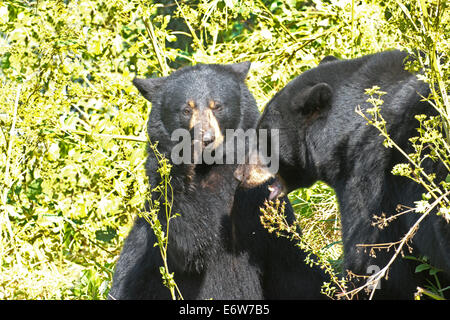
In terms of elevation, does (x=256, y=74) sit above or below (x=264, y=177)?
above

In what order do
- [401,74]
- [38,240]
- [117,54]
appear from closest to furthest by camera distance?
[401,74] < [38,240] < [117,54]

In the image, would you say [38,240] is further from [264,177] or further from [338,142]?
[338,142]

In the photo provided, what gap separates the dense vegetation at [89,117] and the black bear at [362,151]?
4.24 feet

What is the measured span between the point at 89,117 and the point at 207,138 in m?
2.23

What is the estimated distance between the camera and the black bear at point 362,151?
3598 mm

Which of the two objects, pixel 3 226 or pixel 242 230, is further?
pixel 3 226

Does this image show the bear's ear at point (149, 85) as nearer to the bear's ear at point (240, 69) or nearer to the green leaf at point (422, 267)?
the bear's ear at point (240, 69)

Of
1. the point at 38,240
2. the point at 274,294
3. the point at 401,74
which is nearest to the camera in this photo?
the point at 401,74

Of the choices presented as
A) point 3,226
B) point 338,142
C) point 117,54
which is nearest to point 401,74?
point 338,142

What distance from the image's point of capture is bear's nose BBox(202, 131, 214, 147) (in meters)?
4.89

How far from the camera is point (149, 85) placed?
5301 mm

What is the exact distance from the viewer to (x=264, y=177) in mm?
4652

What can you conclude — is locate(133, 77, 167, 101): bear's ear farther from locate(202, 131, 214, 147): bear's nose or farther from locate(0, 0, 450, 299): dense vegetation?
locate(202, 131, 214, 147): bear's nose
